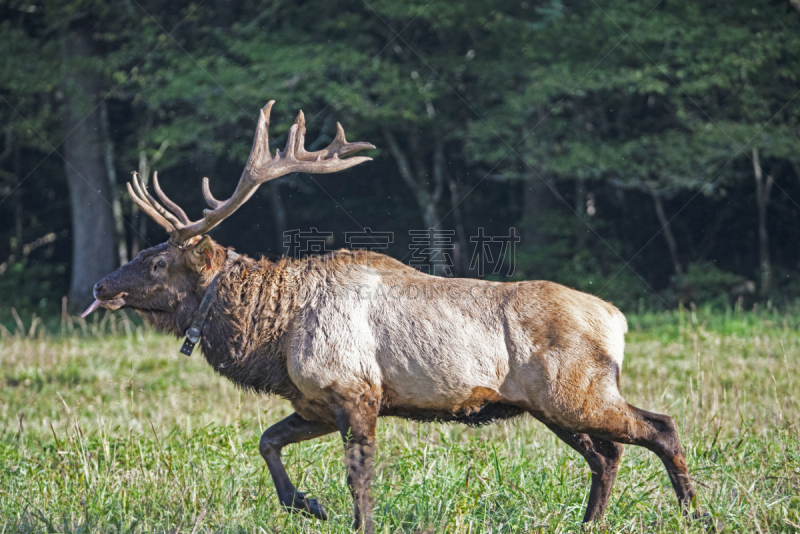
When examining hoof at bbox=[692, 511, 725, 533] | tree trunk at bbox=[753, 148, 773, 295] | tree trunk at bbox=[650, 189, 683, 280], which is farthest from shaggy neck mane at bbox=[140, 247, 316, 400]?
tree trunk at bbox=[753, 148, 773, 295]

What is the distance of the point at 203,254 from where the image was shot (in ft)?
15.2

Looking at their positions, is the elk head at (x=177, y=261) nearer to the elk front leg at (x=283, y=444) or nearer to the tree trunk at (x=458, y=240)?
the elk front leg at (x=283, y=444)

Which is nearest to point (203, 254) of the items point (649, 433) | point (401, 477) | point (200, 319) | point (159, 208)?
point (200, 319)

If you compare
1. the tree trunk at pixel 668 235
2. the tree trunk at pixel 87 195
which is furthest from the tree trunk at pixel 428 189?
the tree trunk at pixel 87 195

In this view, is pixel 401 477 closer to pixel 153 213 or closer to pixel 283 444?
pixel 283 444

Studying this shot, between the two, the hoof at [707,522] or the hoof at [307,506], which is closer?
the hoof at [707,522]

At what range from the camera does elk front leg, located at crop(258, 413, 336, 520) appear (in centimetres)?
432

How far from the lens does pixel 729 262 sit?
52.1 feet

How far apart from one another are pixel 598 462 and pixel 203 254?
264cm

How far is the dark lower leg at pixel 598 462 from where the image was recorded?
13.9 ft

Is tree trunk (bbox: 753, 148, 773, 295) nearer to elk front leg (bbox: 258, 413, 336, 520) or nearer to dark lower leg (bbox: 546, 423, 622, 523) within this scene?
dark lower leg (bbox: 546, 423, 622, 523)

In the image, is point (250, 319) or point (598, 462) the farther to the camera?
point (250, 319)

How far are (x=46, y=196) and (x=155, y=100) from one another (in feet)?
17.0

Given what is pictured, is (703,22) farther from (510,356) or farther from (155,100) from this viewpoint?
(510,356)
